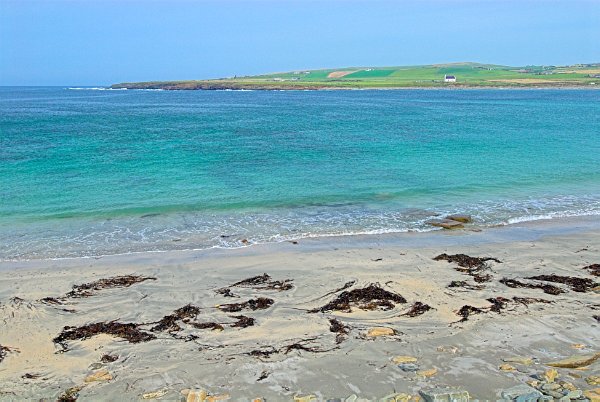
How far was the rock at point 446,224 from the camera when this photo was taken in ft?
67.8

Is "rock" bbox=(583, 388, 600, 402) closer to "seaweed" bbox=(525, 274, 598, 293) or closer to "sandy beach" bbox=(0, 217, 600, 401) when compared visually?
"sandy beach" bbox=(0, 217, 600, 401)

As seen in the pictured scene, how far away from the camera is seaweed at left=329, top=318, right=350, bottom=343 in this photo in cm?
1142

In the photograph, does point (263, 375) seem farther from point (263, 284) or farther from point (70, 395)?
point (263, 284)

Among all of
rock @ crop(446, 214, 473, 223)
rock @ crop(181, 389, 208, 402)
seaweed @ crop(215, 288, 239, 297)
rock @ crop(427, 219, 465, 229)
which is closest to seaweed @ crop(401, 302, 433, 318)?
seaweed @ crop(215, 288, 239, 297)

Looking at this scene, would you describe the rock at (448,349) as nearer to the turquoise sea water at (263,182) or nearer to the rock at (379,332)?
the rock at (379,332)

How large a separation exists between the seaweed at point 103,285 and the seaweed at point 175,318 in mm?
2718

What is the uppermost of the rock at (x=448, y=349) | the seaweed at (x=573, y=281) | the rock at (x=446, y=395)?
the rock at (x=446, y=395)

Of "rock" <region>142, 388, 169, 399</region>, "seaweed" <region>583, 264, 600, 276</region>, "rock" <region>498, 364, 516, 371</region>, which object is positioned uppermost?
"rock" <region>142, 388, 169, 399</region>

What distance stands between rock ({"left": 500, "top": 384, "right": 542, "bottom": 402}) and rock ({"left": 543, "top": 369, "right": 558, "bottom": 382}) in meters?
0.58

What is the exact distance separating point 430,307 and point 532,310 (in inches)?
101

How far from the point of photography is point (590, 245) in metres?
18.2

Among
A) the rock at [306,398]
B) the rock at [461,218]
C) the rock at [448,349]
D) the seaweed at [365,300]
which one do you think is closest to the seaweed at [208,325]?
the seaweed at [365,300]

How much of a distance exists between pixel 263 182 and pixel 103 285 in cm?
1500

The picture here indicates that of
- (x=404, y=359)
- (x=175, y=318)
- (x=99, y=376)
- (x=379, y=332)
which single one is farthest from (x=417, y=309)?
(x=99, y=376)
